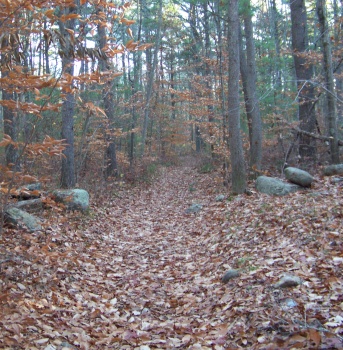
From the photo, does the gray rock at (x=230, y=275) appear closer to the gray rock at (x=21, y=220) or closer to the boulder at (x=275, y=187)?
the gray rock at (x=21, y=220)

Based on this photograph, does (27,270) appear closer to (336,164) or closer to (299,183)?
(299,183)

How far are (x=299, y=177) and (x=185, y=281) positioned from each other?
5.22 m

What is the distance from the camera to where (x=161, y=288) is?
5.72m

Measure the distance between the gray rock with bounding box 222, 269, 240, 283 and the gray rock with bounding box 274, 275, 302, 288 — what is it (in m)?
0.95

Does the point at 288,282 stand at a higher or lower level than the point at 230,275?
higher

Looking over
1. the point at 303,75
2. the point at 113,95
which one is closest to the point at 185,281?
the point at 303,75

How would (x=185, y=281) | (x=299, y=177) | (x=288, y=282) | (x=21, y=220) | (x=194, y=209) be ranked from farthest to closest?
(x=194, y=209)
(x=299, y=177)
(x=21, y=220)
(x=185, y=281)
(x=288, y=282)

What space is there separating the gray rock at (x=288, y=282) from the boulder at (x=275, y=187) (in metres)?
5.08

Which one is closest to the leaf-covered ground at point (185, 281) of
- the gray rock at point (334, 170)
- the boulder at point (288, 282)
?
the boulder at point (288, 282)

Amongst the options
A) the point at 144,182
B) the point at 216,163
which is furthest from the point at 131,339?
the point at 216,163

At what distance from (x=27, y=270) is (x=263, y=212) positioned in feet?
16.6

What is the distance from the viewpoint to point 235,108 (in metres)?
10.6

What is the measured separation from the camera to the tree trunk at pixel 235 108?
408 inches

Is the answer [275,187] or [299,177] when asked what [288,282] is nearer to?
[275,187]
